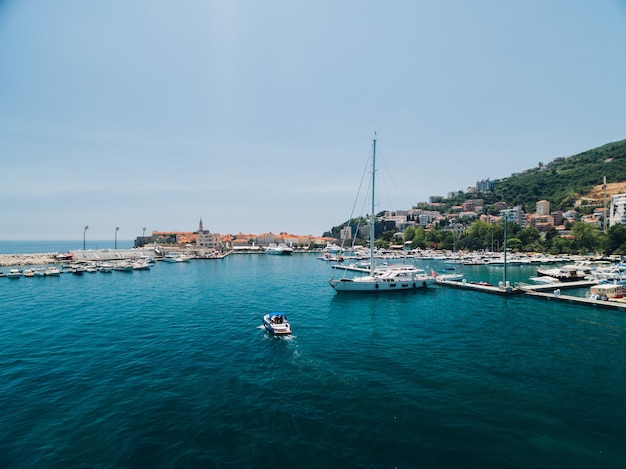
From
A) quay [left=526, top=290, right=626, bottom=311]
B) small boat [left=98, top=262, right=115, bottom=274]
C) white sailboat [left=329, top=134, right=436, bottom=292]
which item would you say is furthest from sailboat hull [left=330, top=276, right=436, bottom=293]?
small boat [left=98, top=262, right=115, bottom=274]

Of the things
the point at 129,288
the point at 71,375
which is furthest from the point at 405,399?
the point at 129,288

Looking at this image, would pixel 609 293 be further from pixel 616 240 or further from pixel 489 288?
pixel 616 240

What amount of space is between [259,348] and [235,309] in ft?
46.4

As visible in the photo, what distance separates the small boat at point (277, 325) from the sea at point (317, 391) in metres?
0.70

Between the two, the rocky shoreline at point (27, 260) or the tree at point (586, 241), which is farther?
the tree at point (586, 241)

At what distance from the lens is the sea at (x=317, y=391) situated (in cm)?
1106

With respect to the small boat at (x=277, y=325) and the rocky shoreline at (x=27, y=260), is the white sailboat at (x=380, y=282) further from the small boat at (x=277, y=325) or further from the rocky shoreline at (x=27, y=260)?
the rocky shoreline at (x=27, y=260)

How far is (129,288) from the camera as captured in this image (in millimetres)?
51312

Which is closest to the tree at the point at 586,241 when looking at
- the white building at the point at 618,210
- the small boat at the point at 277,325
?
the white building at the point at 618,210

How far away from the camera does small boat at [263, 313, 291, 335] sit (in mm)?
24500

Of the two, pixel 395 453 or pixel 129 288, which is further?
pixel 129 288

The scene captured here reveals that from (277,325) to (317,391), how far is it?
10.1m

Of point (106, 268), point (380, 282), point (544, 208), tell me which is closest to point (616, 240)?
point (380, 282)

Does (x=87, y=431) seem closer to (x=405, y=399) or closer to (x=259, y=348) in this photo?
(x=259, y=348)
